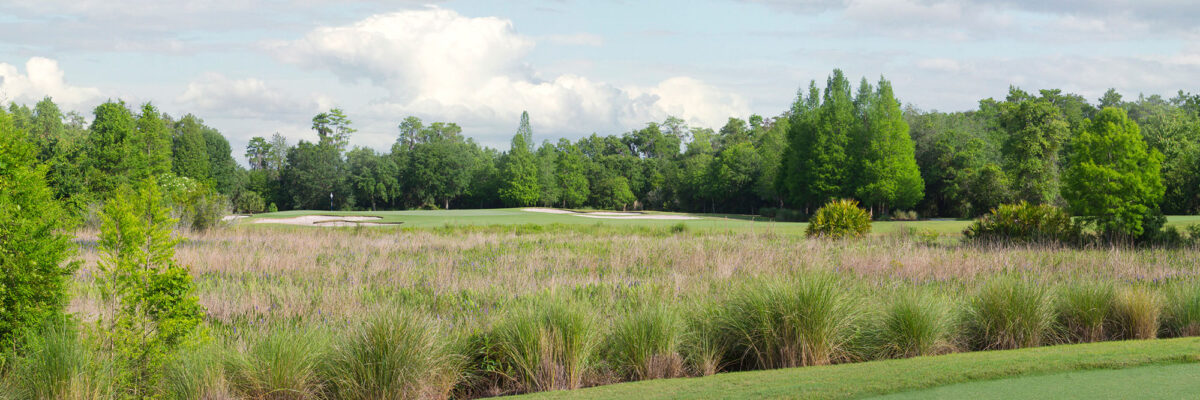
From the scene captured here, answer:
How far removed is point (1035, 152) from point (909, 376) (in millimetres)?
47384

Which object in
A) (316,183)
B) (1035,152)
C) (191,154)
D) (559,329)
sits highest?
(191,154)

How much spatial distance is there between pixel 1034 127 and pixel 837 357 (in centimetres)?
4639

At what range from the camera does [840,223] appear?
71.9ft

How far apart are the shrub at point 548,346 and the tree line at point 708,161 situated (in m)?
18.3

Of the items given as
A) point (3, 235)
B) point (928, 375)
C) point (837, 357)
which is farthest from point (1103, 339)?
point (3, 235)

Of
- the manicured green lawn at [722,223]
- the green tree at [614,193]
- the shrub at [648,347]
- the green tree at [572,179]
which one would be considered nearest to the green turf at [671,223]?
A: the manicured green lawn at [722,223]

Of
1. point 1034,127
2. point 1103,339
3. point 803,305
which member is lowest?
point 1103,339

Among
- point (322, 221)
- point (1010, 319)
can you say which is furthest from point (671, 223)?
point (1010, 319)

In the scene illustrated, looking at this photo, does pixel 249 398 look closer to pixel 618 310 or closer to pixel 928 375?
pixel 618 310

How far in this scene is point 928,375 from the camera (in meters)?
5.49

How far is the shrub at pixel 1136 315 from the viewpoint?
7715 millimetres

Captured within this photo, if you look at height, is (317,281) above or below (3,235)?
below

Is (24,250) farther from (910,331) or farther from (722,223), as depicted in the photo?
(722,223)

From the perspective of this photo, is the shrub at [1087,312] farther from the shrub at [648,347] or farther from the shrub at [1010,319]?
the shrub at [648,347]
